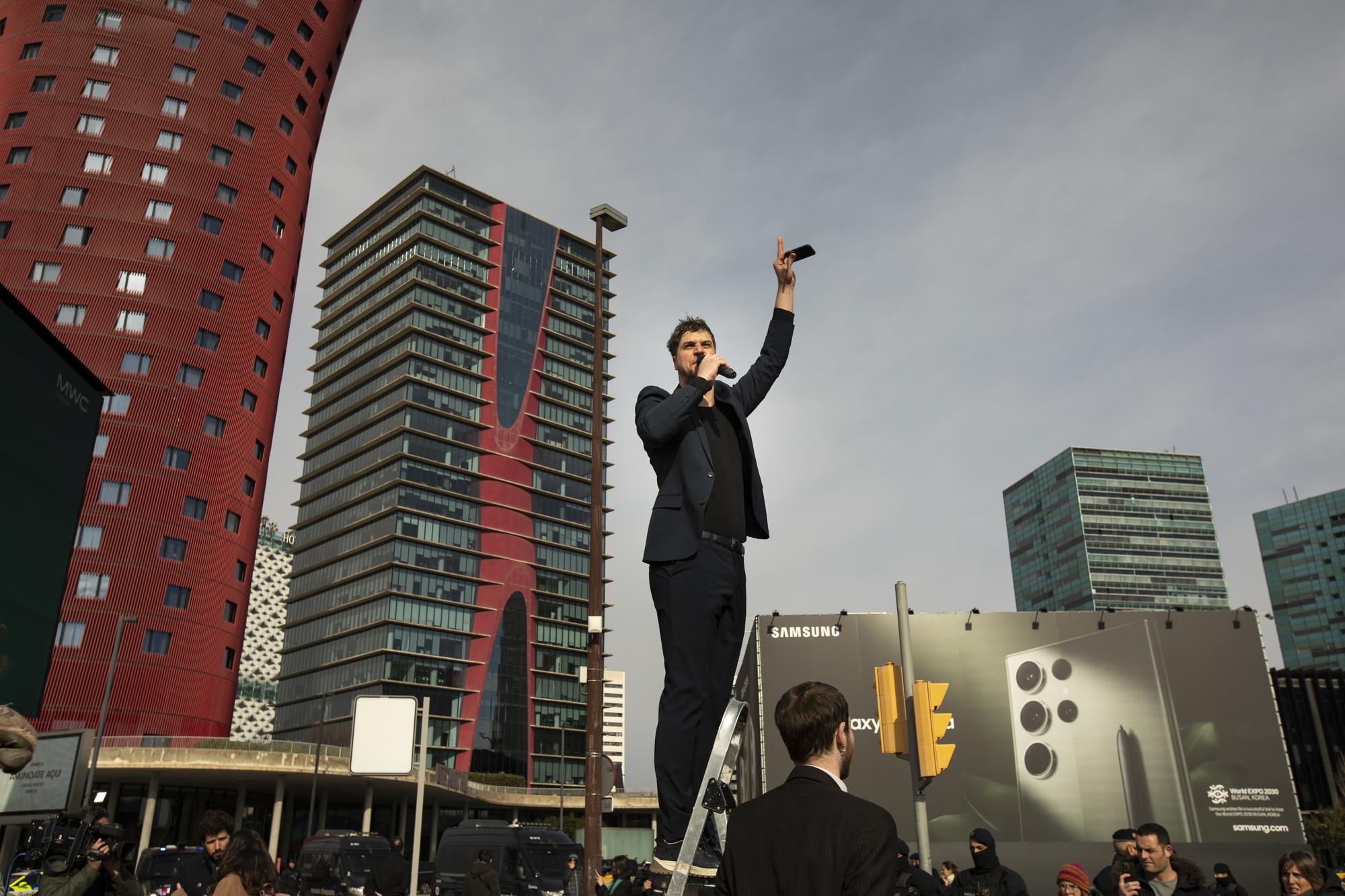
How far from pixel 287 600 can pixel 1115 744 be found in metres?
105

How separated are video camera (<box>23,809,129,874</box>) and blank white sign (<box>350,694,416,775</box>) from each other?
5.98 feet

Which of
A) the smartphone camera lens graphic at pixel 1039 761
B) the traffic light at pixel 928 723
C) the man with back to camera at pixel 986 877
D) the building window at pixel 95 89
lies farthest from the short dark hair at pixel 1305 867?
the building window at pixel 95 89

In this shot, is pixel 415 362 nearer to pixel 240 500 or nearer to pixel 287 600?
pixel 287 600

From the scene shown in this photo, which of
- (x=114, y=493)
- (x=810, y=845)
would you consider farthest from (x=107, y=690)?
(x=810, y=845)

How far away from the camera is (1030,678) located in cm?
4216

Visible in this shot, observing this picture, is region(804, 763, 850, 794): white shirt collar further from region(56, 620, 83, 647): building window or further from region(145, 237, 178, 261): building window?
region(145, 237, 178, 261): building window

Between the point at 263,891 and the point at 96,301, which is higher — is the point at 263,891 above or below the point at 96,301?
below

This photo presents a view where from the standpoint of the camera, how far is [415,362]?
111000 mm

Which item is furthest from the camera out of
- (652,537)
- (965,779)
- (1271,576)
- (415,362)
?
(1271,576)

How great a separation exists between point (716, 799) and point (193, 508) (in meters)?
59.9

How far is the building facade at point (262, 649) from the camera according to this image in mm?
130250

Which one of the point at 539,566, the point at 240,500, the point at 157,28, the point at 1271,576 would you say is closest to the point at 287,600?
the point at 539,566

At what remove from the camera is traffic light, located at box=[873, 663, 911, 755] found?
8.85 m

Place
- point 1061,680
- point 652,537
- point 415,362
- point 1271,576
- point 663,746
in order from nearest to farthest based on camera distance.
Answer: point 663,746 → point 652,537 → point 1061,680 → point 415,362 → point 1271,576
